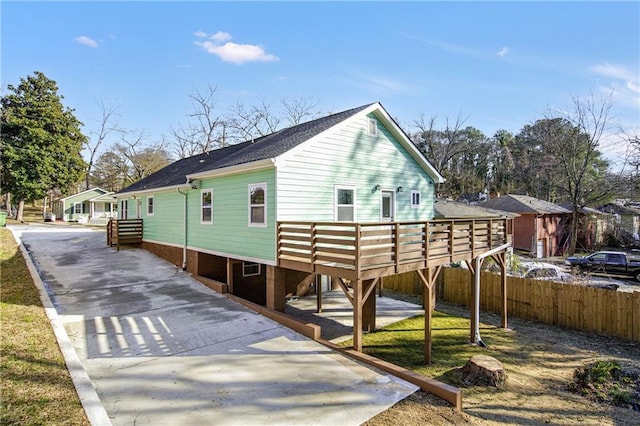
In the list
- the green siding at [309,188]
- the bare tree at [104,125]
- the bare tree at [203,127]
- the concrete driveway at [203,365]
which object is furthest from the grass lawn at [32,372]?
the bare tree at [104,125]

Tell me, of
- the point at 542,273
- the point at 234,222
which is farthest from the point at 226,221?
the point at 542,273

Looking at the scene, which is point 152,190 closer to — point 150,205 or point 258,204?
point 150,205

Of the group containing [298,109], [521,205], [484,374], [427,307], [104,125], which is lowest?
[484,374]

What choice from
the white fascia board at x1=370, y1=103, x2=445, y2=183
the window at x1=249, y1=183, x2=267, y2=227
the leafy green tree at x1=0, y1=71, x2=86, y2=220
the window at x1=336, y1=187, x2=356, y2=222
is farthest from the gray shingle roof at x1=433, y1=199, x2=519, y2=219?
the leafy green tree at x1=0, y1=71, x2=86, y2=220

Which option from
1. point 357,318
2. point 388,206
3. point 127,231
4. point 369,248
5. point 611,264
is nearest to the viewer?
point 357,318

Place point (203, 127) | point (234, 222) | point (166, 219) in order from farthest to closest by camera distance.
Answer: point (203, 127) < point (166, 219) < point (234, 222)

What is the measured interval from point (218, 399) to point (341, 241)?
4.01 m

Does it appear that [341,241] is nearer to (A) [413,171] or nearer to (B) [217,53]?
(A) [413,171]

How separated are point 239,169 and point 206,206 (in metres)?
2.84

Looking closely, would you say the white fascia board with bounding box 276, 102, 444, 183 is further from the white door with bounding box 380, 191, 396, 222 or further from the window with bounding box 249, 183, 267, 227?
the white door with bounding box 380, 191, 396, 222

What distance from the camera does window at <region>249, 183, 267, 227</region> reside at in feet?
31.1

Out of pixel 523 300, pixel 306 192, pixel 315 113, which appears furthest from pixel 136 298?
pixel 315 113

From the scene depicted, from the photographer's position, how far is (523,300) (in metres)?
12.4

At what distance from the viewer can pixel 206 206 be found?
12.2 metres
